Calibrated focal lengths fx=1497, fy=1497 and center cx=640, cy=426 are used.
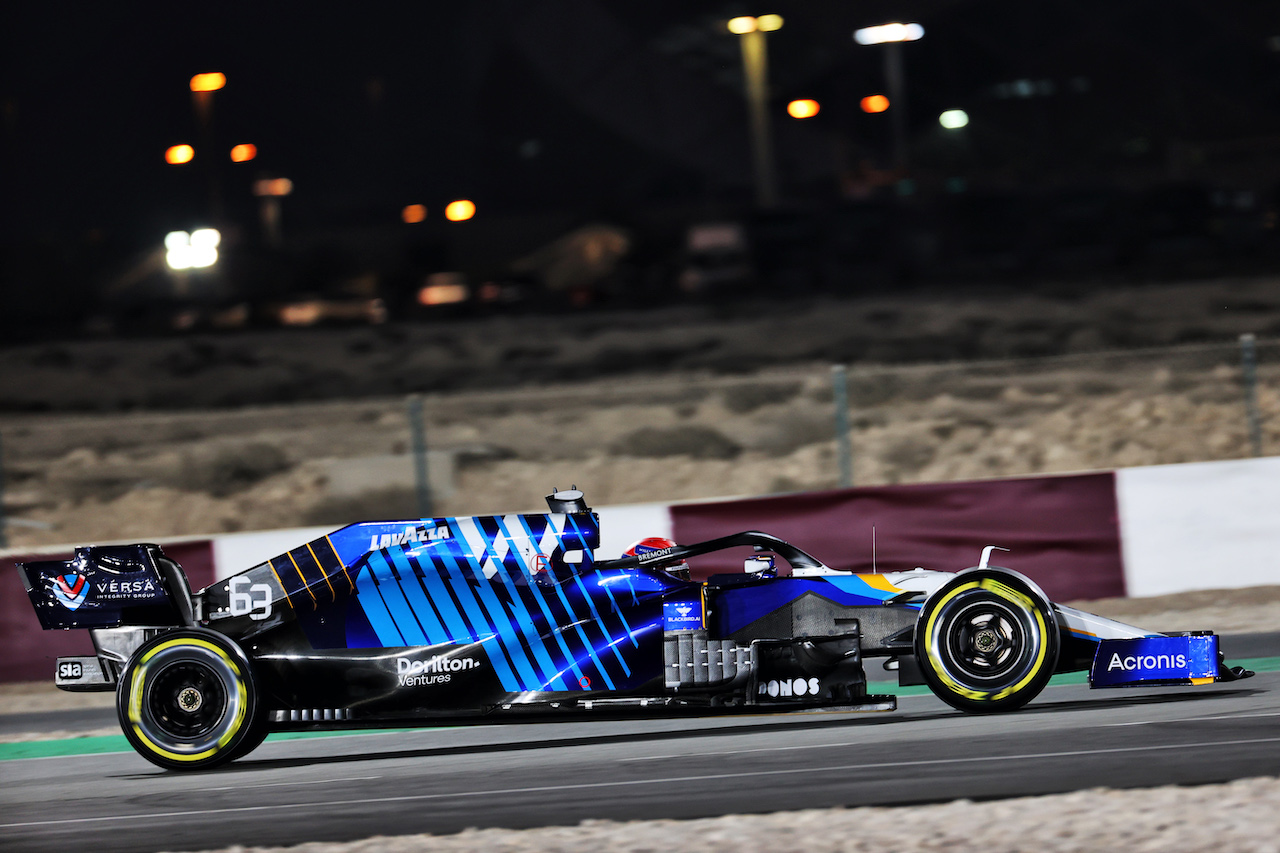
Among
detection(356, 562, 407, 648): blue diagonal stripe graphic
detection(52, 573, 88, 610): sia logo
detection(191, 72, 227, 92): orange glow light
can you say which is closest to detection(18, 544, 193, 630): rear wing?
detection(52, 573, 88, 610): sia logo

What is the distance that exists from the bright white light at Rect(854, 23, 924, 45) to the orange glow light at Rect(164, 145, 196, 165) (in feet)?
61.0

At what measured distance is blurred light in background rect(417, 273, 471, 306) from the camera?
118 feet

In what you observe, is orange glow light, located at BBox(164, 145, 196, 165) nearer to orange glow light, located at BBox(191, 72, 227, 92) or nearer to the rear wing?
orange glow light, located at BBox(191, 72, 227, 92)

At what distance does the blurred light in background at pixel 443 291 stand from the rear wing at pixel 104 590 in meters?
28.7

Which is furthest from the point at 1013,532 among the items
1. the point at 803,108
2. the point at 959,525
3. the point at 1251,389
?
the point at 803,108

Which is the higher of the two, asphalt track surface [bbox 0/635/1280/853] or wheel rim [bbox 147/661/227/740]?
wheel rim [bbox 147/661/227/740]

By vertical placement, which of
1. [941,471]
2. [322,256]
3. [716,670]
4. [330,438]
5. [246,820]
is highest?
[322,256]

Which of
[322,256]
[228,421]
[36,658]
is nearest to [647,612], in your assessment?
[36,658]

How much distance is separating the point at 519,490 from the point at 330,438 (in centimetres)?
552

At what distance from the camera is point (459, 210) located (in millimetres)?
40531

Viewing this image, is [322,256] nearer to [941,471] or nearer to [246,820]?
[941,471]

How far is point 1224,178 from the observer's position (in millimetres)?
38719

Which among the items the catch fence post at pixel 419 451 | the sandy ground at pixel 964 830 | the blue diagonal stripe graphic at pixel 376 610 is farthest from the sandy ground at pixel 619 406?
the sandy ground at pixel 964 830

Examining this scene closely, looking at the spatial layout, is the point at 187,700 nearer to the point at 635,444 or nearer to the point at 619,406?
the point at 635,444
